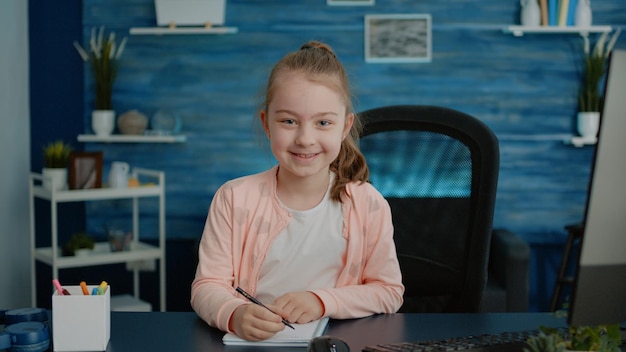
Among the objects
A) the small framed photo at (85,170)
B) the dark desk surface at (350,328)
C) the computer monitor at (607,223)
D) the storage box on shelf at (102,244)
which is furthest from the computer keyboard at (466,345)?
the small framed photo at (85,170)

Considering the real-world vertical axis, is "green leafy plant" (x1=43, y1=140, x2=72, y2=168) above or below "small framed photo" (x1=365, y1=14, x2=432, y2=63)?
below

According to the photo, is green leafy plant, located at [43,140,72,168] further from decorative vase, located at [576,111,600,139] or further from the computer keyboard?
the computer keyboard

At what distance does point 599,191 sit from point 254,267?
777 mm

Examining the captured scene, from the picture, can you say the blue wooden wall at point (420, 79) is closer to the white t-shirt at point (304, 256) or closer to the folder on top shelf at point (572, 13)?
the folder on top shelf at point (572, 13)

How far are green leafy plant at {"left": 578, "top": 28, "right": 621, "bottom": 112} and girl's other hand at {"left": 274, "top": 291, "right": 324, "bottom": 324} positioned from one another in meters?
2.66

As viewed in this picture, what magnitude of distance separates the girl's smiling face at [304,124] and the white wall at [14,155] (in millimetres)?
2428

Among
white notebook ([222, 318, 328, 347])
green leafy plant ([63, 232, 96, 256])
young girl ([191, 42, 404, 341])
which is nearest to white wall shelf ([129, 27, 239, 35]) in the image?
green leafy plant ([63, 232, 96, 256])

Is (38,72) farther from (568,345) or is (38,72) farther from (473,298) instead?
(568,345)

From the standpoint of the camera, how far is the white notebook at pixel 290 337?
120cm

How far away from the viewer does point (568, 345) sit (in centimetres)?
100

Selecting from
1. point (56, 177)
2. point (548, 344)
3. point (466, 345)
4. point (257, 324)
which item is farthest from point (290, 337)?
point (56, 177)

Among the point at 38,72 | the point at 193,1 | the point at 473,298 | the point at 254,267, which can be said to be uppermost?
the point at 193,1

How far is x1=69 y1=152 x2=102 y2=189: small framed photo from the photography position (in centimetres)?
333

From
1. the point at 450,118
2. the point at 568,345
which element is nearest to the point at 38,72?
the point at 450,118
